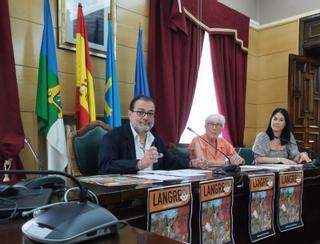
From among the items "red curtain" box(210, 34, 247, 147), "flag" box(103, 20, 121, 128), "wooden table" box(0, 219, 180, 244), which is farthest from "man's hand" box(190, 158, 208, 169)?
"red curtain" box(210, 34, 247, 147)

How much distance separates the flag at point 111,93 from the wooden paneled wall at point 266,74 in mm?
2514

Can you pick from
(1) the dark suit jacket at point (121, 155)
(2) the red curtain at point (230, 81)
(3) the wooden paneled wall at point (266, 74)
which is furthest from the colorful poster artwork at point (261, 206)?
(3) the wooden paneled wall at point (266, 74)

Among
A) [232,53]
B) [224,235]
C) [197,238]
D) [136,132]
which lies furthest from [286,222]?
[232,53]

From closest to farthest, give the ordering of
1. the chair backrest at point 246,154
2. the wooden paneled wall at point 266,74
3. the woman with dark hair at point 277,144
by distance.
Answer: the woman with dark hair at point 277,144, the chair backrest at point 246,154, the wooden paneled wall at point 266,74

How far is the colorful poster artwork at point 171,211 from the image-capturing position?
47.4 inches

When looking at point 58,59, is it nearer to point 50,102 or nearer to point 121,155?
point 50,102

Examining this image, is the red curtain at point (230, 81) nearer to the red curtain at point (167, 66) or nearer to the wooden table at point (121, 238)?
the red curtain at point (167, 66)

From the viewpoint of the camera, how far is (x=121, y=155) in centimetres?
197

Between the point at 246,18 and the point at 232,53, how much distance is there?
599 millimetres

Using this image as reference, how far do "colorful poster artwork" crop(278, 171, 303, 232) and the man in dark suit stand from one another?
0.47m

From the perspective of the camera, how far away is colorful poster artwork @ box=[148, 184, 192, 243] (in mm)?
1205

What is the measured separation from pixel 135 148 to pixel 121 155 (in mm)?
102

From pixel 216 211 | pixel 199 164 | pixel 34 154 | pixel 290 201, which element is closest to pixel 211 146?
pixel 199 164

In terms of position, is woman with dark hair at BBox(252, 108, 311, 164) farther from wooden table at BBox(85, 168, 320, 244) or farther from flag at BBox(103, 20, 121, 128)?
flag at BBox(103, 20, 121, 128)
